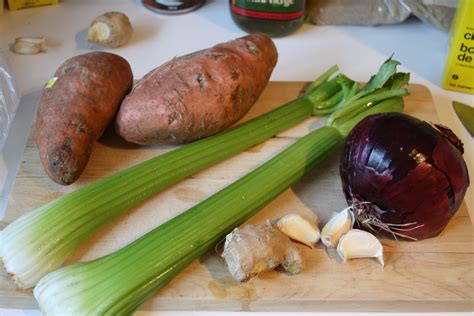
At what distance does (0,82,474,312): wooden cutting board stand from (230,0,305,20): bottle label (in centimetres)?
45

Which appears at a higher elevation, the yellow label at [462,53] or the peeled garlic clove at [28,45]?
the yellow label at [462,53]

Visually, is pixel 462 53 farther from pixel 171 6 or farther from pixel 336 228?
pixel 171 6

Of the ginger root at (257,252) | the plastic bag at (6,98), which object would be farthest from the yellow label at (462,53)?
the plastic bag at (6,98)

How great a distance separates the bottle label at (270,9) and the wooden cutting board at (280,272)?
1.46ft

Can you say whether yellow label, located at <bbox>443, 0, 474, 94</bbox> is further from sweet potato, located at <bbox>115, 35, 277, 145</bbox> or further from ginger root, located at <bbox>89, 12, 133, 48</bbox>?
ginger root, located at <bbox>89, 12, 133, 48</bbox>

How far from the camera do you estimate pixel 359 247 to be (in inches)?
39.1

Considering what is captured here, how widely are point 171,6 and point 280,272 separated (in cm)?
90

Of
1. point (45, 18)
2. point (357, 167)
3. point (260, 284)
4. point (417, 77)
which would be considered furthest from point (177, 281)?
point (45, 18)

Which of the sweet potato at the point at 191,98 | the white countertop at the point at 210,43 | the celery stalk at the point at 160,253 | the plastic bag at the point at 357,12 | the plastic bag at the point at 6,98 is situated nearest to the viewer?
the celery stalk at the point at 160,253

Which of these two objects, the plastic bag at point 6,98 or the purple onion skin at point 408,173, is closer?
the purple onion skin at point 408,173

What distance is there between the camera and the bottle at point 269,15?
1.47 meters

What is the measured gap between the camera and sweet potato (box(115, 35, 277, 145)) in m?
1.13

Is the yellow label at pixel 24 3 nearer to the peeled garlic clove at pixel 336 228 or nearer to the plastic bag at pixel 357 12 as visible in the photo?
the plastic bag at pixel 357 12

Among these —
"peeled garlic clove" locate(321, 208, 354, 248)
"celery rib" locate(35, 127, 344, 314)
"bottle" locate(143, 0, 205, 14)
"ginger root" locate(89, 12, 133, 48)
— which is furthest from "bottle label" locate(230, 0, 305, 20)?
"peeled garlic clove" locate(321, 208, 354, 248)
